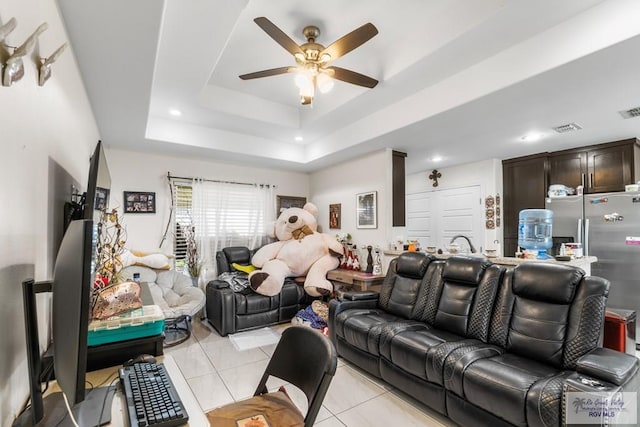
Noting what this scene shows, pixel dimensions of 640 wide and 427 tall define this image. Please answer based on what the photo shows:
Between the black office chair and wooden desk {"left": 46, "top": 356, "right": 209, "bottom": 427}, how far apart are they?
0.98ft

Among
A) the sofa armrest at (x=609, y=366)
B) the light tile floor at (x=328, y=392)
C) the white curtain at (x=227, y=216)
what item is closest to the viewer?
the sofa armrest at (x=609, y=366)

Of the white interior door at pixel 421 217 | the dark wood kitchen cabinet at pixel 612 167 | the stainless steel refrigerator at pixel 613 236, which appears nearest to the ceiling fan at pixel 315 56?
the stainless steel refrigerator at pixel 613 236

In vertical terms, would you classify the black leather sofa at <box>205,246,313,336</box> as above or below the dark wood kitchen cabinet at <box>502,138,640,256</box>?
below

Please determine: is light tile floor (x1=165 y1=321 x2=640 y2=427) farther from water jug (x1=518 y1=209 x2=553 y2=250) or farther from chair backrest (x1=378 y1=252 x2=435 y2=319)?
water jug (x1=518 y1=209 x2=553 y2=250)

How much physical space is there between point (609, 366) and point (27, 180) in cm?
290

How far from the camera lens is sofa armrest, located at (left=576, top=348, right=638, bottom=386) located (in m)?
1.61

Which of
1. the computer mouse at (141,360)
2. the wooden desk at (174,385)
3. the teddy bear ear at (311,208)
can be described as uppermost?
the teddy bear ear at (311,208)

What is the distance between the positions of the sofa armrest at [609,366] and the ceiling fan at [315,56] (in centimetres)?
239

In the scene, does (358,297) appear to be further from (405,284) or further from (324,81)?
(324,81)

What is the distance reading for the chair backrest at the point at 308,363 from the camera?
1195 mm

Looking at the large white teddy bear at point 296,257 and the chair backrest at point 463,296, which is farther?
the large white teddy bear at point 296,257

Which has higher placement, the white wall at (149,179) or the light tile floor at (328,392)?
the white wall at (149,179)

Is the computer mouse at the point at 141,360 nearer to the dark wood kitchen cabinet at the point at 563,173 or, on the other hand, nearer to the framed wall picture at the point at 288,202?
the framed wall picture at the point at 288,202

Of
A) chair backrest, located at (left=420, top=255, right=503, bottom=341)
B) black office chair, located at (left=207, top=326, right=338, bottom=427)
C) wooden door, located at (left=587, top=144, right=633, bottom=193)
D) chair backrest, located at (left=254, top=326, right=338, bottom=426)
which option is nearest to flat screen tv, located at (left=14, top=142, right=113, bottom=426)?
black office chair, located at (left=207, top=326, right=338, bottom=427)
